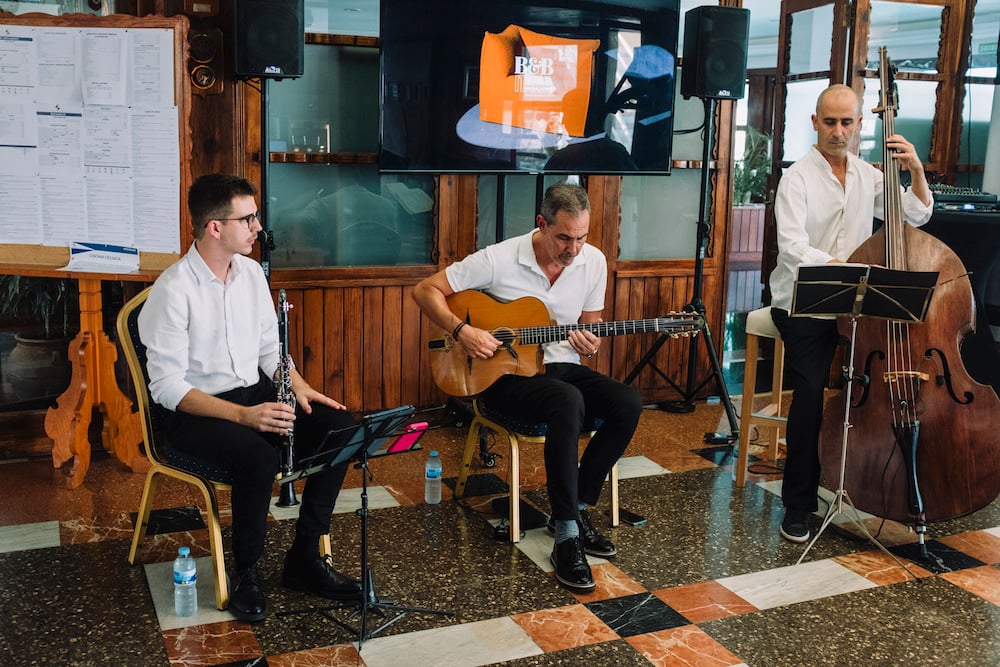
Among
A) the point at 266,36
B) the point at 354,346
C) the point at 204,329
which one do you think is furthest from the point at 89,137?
the point at 354,346

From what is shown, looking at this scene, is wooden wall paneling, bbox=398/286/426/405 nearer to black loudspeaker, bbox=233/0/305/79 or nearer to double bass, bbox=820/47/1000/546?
black loudspeaker, bbox=233/0/305/79

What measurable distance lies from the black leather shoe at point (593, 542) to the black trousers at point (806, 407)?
64 cm

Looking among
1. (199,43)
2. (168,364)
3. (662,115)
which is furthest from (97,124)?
(662,115)

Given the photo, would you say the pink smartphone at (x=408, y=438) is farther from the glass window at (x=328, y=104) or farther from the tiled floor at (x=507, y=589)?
the glass window at (x=328, y=104)

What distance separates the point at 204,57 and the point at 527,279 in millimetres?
1530

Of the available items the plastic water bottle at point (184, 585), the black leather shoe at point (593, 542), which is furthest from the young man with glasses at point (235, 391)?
the black leather shoe at point (593, 542)

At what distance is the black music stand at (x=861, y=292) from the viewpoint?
9.21ft

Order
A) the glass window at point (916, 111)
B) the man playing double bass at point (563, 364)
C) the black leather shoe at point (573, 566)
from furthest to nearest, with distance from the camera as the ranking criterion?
the glass window at point (916, 111) < the man playing double bass at point (563, 364) < the black leather shoe at point (573, 566)

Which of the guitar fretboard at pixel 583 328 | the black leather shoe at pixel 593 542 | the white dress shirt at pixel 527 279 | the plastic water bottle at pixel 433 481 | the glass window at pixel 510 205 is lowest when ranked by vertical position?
the black leather shoe at pixel 593 542

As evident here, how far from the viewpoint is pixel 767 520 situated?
3.37 metres

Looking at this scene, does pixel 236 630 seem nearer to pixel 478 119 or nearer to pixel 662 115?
pixel 478 119

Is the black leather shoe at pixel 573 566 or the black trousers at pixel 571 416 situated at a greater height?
the black trousers at pixel 571 416

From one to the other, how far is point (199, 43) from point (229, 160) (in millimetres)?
433

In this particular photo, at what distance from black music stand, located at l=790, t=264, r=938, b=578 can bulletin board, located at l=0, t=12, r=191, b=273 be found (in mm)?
2123
